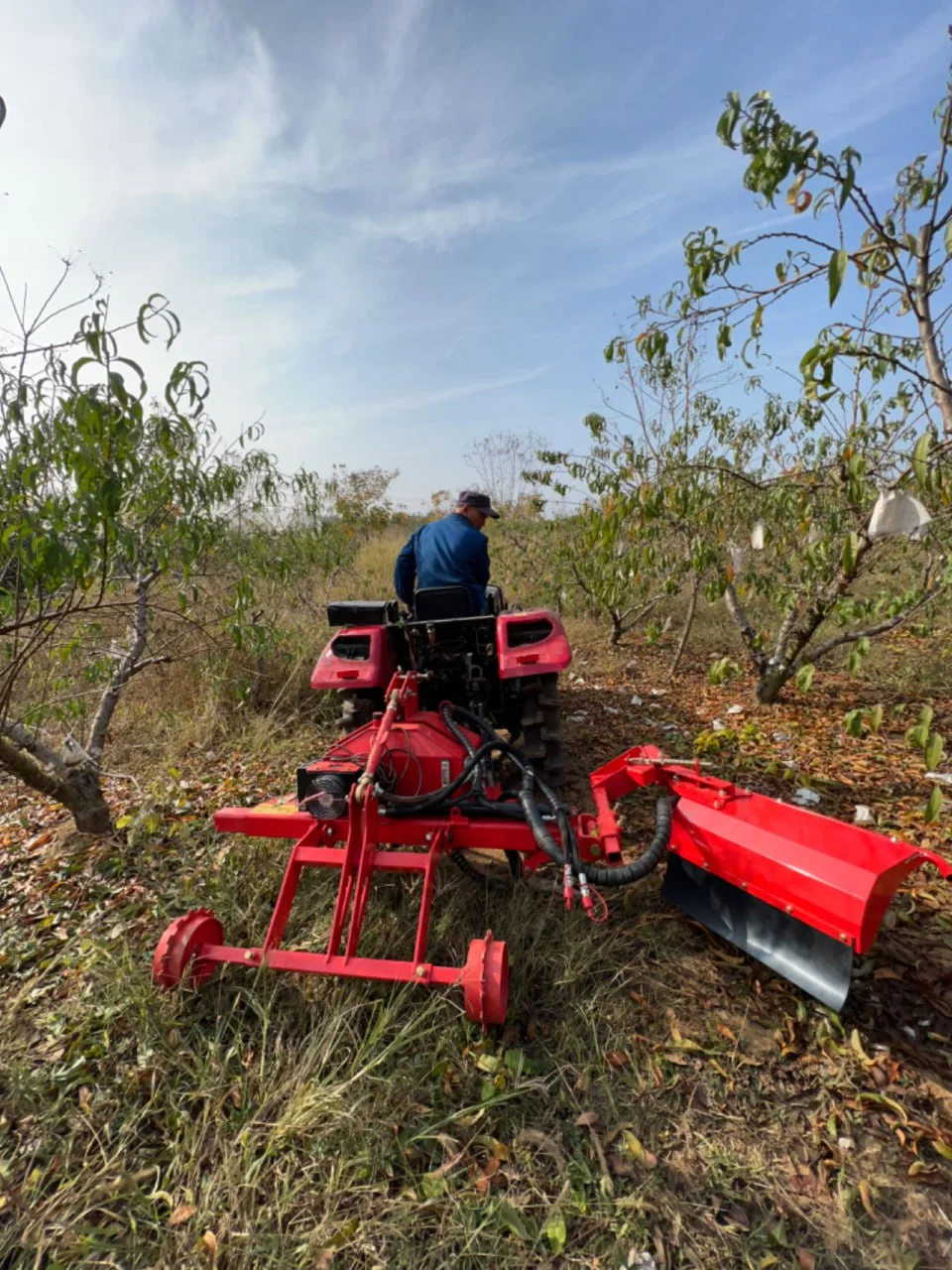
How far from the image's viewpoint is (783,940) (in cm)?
194

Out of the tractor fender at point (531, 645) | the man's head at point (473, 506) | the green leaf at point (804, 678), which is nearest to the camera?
the green leaf at point (804, 678)

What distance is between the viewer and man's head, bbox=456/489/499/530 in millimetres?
3885

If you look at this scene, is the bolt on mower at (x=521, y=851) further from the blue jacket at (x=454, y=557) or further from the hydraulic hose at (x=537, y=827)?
the blue jacket at (x=454, y=557)

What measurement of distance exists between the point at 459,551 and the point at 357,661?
3.01ft

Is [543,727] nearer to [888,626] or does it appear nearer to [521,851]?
[521,851]

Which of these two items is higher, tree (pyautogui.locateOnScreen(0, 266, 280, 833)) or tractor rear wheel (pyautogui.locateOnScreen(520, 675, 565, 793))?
tree (pyautogui.locateOnScreen(0, 266, 280, 833))

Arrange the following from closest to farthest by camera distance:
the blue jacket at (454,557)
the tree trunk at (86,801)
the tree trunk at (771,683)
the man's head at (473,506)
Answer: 1. the tree trunk at (86,801)
2. the blue jacket at (454,557)
3. the man's head at (473,506)
4. the tree trunk at (771,683)

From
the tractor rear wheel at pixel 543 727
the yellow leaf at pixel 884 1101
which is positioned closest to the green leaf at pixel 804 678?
the tractor rear wheel at pixel 543 727

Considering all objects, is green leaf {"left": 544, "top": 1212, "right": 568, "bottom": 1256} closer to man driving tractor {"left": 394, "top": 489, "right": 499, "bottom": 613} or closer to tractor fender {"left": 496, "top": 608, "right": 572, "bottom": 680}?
tractor fender {"left": 496, "top": 608, "right": 572, "bottom": 680}

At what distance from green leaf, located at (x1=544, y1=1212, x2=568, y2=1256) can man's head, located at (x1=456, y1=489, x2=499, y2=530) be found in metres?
3.25

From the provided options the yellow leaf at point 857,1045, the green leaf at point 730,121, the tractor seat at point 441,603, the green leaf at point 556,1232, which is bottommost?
the green leaf at point 556,1232

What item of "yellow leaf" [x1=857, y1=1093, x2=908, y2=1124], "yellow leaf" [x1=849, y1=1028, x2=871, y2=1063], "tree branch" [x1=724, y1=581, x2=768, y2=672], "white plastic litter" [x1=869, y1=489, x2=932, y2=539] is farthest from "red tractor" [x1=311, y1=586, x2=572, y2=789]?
"tree branch" [x1=724, y1=581, x2=768, y2=672]

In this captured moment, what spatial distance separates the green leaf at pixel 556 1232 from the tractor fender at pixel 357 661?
2.21 metres

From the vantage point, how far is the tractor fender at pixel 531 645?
2.99 meters
